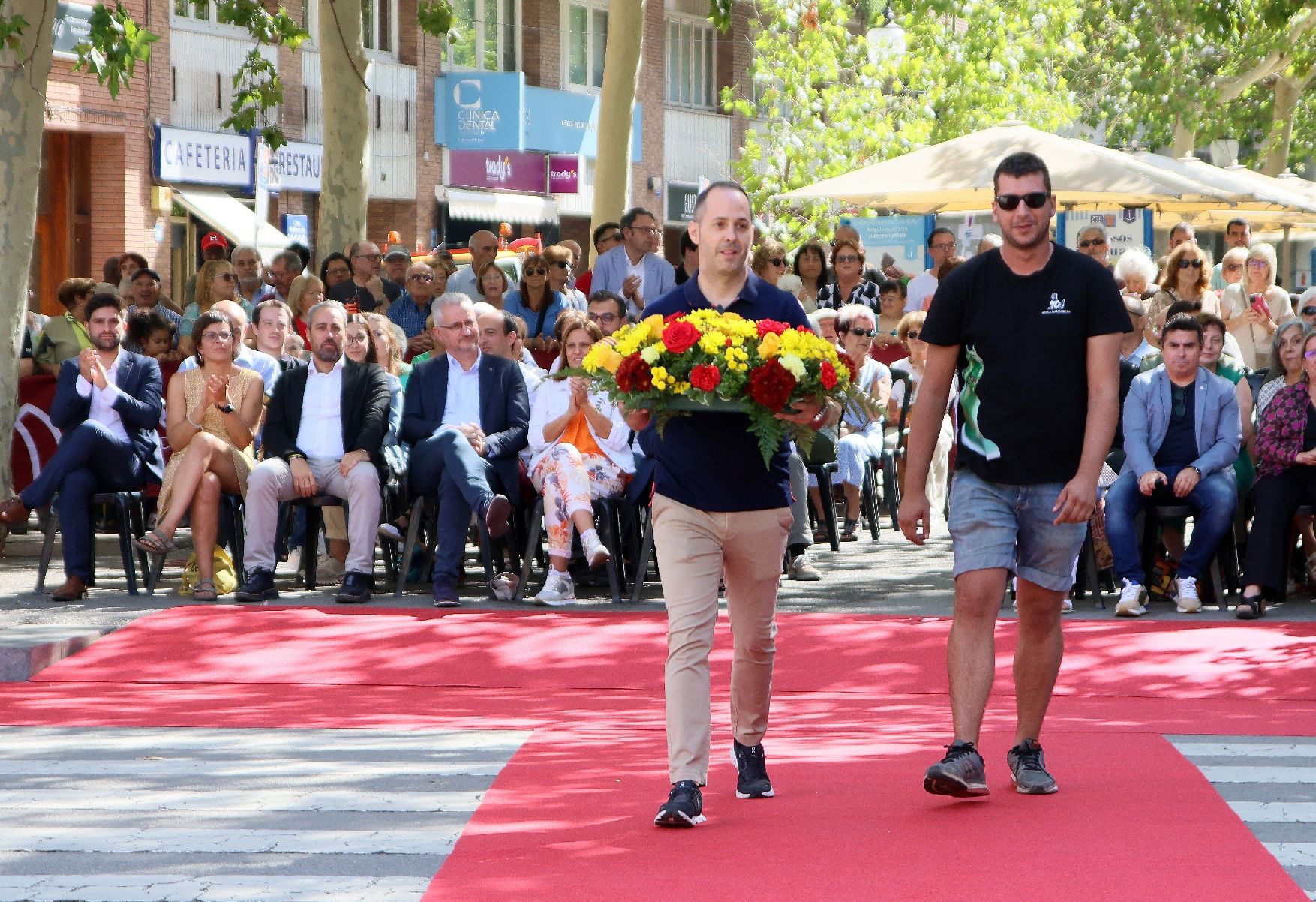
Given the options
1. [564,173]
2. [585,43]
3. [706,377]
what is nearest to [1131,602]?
[706,377]

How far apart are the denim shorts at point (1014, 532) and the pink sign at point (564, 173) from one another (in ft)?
114

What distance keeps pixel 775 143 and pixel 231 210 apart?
13034 millimetres

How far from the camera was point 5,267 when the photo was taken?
15.1 meters

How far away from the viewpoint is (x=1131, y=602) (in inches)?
484

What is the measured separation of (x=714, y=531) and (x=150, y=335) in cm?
916

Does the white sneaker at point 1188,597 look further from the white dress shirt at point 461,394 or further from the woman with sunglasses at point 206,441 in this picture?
the woman with sunglasses at point 206,441

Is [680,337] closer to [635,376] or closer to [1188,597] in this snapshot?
[635,376]

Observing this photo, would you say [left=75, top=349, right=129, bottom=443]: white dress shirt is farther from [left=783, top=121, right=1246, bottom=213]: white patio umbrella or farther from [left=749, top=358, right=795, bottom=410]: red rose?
[left=783, top=121, right=1246, bottom=213]: white patio umbrella

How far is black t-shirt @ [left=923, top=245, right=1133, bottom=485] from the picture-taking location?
7094mm

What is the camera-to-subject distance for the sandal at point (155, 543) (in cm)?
1283

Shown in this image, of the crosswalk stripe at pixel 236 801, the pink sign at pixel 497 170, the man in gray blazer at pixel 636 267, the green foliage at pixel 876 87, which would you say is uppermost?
the green foliage at pixel 876 87

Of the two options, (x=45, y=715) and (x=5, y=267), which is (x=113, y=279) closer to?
(x=5, y=267)

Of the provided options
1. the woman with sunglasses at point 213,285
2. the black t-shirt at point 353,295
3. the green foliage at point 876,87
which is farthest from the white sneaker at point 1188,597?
the green foliage at point 876,87

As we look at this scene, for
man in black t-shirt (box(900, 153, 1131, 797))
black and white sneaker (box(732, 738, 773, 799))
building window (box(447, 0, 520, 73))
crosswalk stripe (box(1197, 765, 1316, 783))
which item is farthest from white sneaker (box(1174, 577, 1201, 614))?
building window (box(447, 0, 520, 73))
